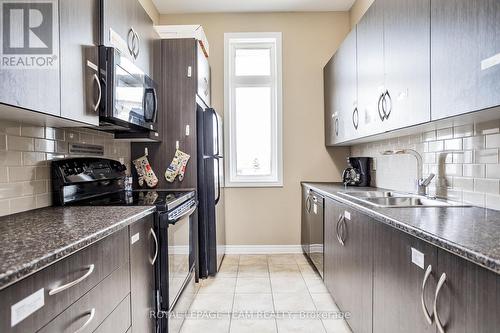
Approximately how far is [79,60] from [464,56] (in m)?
1.66

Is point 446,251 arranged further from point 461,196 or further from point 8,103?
point 8,103

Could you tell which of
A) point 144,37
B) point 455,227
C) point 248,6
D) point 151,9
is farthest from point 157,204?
point 248,6

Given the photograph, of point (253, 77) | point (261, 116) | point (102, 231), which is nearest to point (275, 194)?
point (261, 116)

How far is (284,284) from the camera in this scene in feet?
9.39

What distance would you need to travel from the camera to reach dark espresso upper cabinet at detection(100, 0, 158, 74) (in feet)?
5.61

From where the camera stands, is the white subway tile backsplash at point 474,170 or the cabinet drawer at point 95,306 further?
the white subway tile backsplash at point 474,170

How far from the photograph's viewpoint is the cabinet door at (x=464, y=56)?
3.70 ft

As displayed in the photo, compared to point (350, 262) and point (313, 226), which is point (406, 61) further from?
point (313, 226)

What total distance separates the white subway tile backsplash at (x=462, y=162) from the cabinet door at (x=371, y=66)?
354mm

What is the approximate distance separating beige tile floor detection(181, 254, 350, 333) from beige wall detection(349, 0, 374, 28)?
2.70m

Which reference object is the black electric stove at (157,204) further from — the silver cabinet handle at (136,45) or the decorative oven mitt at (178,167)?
the silver cabinet handle at (136,45)

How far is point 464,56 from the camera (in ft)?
4.17

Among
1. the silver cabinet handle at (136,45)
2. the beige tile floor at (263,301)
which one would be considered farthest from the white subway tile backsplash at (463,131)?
the silver cabinet handle at (136,45)

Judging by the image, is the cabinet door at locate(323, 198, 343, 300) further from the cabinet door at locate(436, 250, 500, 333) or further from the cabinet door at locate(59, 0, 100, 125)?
the cabinet door at locate(59, 0, 100, 125)
